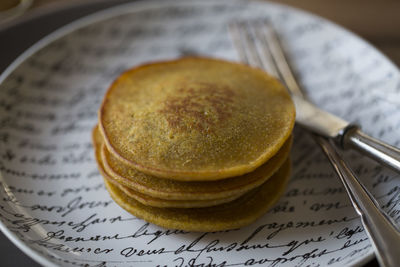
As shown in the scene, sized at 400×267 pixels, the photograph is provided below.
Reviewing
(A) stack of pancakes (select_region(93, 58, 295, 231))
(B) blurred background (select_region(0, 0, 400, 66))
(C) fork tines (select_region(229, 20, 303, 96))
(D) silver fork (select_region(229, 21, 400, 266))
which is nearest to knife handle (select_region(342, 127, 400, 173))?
(D) silver fork (select_region(229, 21, 400, 266))

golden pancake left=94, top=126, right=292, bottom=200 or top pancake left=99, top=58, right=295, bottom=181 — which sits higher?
top pancake left=99, top=58, right=295, bottom=181

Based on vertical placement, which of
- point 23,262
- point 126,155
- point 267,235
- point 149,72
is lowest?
point 267,235

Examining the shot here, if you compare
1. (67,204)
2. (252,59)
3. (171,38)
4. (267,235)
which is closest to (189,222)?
(267,235)

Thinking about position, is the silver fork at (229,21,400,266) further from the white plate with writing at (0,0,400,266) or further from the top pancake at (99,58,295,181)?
the top pancake at (99,58,295,181)

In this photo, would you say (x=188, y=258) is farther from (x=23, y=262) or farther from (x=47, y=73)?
(x=47, y=73)

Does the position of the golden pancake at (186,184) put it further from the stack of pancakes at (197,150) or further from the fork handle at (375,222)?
the fork handle at (375,222)

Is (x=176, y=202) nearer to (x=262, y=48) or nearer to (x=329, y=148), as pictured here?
(x=329, y=148)

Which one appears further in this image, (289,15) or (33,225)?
(289,15)
